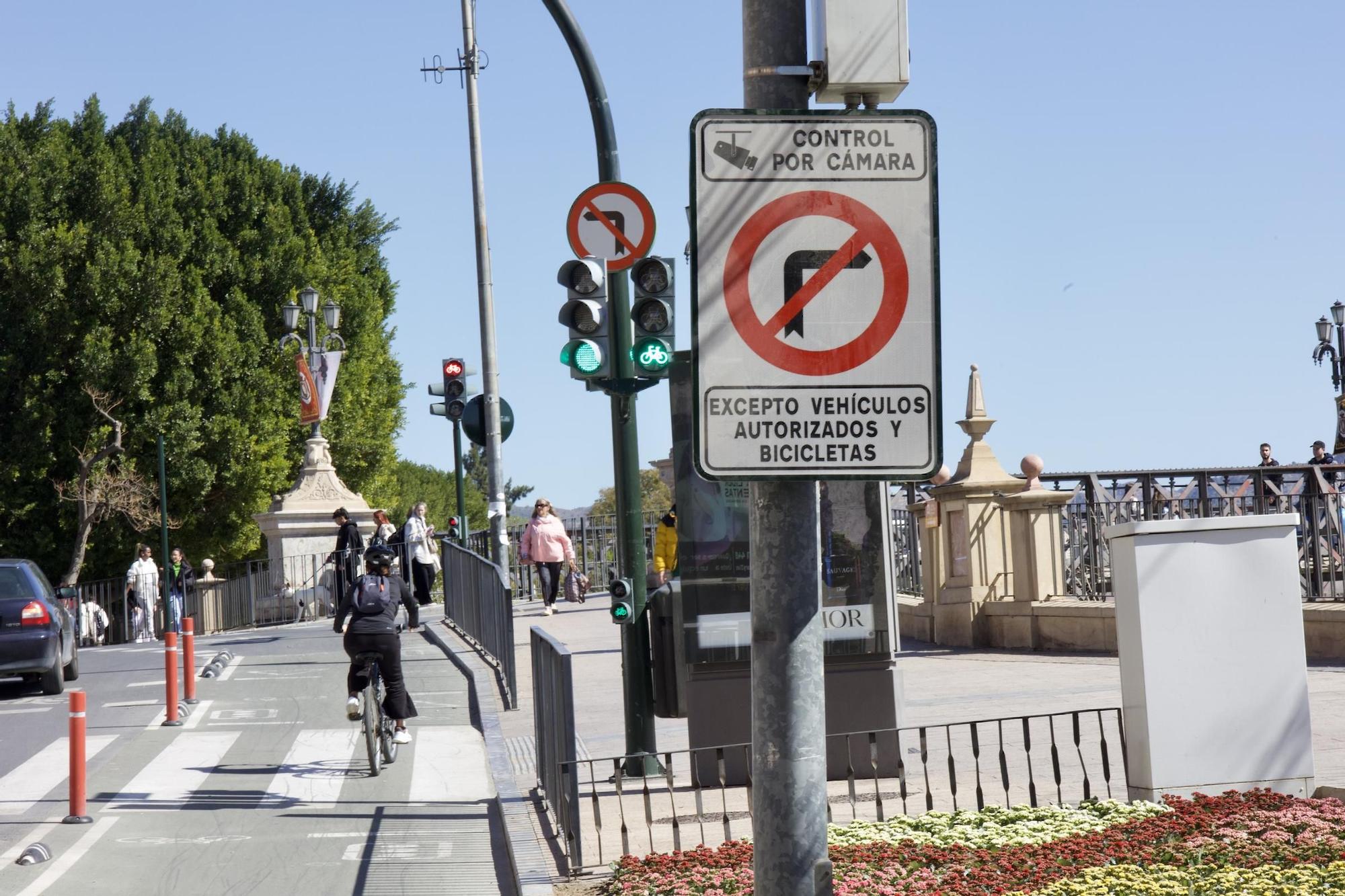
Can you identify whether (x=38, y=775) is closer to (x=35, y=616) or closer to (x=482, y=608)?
(x=35, y=616)

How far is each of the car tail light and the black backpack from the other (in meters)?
6.26

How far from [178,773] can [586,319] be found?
4749 mm

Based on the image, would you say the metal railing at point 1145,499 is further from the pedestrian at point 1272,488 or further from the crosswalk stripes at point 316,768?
the crosswalk stripes at point 316,768

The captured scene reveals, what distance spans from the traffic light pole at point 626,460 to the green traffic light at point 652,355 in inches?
4.1

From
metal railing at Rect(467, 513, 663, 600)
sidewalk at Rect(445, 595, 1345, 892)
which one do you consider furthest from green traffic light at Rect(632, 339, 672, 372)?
metal railing at Rect(467, 513, 663, 600)

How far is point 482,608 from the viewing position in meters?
17.7

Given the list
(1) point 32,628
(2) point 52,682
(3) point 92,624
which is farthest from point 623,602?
(3) point 92,624

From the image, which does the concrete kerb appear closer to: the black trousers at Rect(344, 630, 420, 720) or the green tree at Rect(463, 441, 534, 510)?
the black trousers at Rect(344, 630, 420, 720)

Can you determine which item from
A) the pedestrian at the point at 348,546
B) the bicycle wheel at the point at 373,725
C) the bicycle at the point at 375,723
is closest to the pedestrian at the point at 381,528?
the pedestrian at the point at 348,546

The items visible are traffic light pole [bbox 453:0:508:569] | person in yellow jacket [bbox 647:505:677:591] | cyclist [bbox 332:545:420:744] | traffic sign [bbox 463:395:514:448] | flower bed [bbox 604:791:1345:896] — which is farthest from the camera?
traffic light pole [bbox 453:0:508:569]

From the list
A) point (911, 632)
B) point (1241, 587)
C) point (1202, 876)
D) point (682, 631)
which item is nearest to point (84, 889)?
point (682, 631)

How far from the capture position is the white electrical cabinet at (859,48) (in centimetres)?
310

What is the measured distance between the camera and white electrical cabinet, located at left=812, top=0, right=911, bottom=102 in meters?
3.10

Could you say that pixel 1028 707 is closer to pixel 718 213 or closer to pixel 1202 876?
pixel 1202 876
